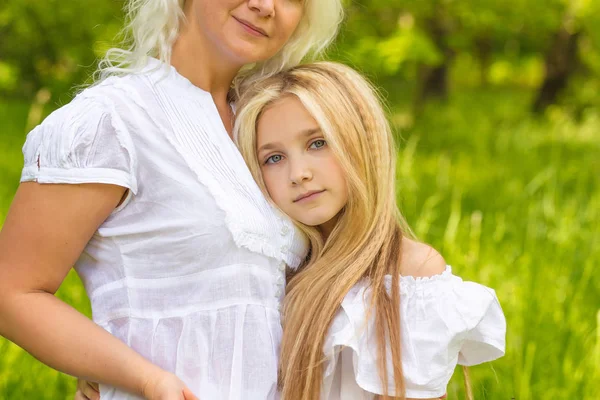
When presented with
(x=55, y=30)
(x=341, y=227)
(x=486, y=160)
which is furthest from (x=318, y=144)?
(x=55, y=30)

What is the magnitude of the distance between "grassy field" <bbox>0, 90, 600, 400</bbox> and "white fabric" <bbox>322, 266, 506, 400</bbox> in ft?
2.15

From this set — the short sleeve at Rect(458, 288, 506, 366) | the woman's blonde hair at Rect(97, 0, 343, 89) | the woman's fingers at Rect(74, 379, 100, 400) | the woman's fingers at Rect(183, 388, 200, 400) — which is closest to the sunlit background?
the woman's blonde hair at Rect(97, 0, 343, 89)

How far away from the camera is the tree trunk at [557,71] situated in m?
10.4

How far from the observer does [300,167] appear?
1.67m

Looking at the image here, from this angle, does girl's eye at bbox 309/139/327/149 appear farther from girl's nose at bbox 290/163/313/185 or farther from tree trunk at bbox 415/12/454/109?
tree trunk at bbox 415/12/454/109

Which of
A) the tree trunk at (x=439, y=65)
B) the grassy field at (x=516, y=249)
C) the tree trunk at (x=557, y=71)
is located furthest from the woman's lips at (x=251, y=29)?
the tree trunk at (x=557, y=71)

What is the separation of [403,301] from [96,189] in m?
0.67

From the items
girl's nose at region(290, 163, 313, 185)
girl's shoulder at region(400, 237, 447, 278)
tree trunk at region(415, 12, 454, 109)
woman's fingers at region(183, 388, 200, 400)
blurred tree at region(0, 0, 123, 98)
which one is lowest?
woman's fingers at region(183, 388, 200, 400)

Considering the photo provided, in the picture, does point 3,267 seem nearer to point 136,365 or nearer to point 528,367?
point 136,365

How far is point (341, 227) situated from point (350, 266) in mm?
120

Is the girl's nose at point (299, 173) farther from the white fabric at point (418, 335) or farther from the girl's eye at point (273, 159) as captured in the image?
the white fabric at point (418, 335)

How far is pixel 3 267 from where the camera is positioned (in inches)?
56.1

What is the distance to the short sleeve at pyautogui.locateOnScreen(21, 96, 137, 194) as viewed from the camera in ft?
4.65

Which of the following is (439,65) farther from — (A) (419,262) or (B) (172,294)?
(B) (172,294)
